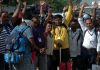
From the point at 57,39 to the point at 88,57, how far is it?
119 cm

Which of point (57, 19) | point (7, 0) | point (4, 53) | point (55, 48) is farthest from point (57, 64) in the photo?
point (7, 0)

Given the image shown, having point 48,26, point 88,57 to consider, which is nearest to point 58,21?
point 48,26

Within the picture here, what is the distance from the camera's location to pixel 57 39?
10531mm

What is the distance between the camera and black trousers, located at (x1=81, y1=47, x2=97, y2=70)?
35.8 feet

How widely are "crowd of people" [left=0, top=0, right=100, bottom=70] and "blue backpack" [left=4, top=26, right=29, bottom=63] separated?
0.59 feet

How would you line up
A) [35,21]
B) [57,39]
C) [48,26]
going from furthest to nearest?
1. [57,39]
2. [48,26]
3. [35,21]

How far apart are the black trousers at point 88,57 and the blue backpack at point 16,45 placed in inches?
118

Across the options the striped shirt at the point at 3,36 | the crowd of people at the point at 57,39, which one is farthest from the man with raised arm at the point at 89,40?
the striped shirt at the point at 3,36

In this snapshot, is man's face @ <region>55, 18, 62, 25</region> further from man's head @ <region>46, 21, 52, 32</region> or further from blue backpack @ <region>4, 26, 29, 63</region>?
blue backpack @ <region>4, 26, 29, 63</region>

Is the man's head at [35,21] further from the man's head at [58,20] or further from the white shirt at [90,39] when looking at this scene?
the white shirt at [90,39]

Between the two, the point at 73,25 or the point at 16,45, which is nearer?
the point at 16,45

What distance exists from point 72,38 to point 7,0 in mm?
27100

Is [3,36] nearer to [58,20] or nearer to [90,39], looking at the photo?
[58,20]

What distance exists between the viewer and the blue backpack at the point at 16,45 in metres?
8.29
